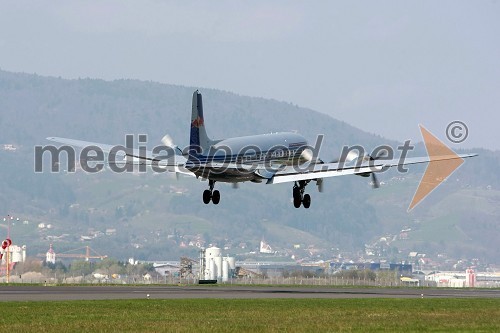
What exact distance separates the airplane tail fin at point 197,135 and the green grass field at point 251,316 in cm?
1354

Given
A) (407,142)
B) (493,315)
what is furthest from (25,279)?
(493,315)

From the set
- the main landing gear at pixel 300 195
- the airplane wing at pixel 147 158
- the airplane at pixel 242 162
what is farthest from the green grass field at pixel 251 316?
the airplane wing at pixel 147 158

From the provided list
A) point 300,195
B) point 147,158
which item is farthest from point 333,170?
point 147,158

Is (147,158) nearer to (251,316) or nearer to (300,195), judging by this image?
(300,195)

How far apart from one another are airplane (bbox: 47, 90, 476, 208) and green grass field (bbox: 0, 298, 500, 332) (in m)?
10.4

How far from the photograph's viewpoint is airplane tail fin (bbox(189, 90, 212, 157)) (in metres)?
88.4

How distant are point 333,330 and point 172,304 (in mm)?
21283

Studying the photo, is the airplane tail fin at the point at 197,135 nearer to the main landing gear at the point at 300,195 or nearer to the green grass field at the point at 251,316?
the main landing gear at the point at 300,195

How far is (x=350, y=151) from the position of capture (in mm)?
88438

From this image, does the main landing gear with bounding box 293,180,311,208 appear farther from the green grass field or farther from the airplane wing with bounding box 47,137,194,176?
the green grass field

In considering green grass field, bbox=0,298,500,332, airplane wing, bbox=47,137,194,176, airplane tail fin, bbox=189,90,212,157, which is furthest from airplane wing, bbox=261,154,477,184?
green grass field, bbox=0,298,500,332

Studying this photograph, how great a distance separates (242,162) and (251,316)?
24.7 m

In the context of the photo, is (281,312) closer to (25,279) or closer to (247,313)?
(247,313)

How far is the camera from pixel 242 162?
88.2 metres
